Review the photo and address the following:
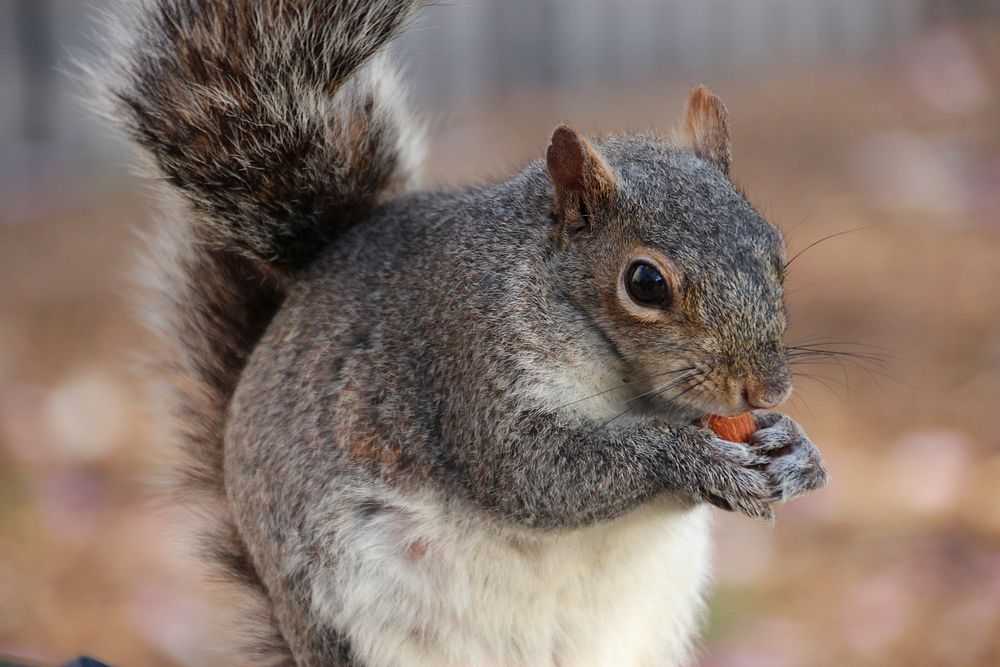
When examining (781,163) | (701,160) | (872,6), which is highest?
(872,6)

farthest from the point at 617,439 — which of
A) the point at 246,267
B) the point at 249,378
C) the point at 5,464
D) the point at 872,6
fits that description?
the point at 872,6

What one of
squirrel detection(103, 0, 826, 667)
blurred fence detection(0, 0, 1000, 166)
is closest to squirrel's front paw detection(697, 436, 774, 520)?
squirrel detection(103, 0, 826, 667)

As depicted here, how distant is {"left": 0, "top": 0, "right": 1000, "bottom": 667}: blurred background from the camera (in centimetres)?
246

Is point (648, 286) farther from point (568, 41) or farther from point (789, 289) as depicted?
point (568, 41)

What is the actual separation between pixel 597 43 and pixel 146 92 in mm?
3560

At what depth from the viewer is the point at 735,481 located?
1.32 meters

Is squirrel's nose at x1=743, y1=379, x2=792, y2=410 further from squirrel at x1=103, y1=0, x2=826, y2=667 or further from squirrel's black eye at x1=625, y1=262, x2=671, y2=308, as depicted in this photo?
squirrel's black eye at x1=625, y1=262, x2=671, y2=308

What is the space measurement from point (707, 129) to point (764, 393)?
436 mm

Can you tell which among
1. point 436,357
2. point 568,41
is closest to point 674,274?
point 436,357

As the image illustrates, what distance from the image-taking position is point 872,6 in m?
5.37

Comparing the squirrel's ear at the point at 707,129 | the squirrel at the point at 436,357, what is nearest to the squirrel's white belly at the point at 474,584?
the squirrel at the point at 436,357

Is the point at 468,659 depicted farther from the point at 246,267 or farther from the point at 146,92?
the point at 146,92

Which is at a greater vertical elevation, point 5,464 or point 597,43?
point 597,43

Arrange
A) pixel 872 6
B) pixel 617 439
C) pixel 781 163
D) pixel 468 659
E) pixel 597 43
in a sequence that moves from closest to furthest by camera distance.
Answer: pixel 617 439
pixel 468 659
pixel 781 163
pixel 597 43
pixel 872 6
